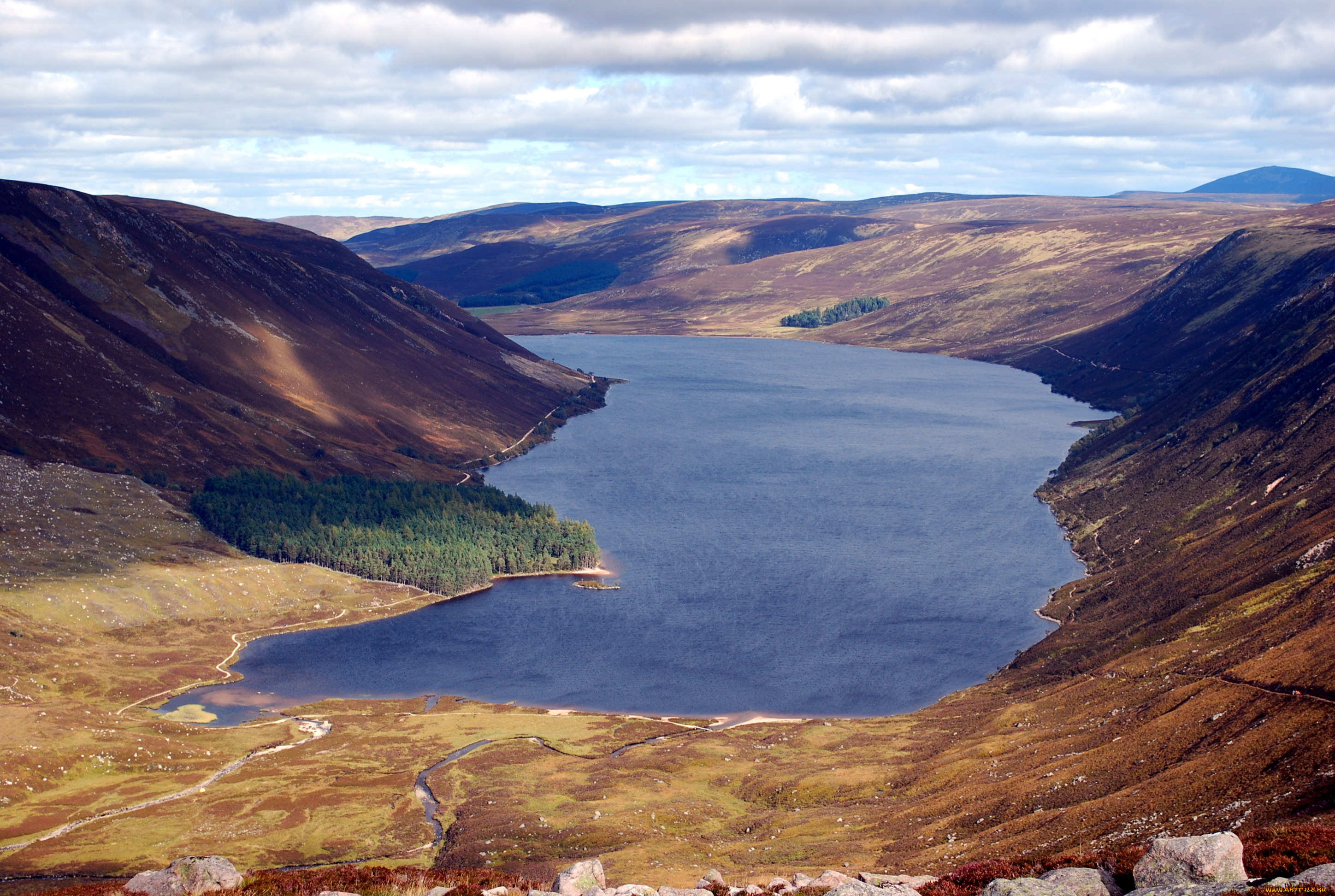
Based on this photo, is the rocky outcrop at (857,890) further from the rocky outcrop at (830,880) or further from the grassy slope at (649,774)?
the grassy slope at (649,774)

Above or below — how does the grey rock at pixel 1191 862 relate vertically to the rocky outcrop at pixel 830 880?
above

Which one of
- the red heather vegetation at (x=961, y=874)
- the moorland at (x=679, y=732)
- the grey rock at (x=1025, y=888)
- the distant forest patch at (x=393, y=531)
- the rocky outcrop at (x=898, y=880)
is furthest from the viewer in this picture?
the distant forest patch at (x=393, y=531)

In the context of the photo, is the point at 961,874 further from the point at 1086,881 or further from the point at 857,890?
the point at 857,890

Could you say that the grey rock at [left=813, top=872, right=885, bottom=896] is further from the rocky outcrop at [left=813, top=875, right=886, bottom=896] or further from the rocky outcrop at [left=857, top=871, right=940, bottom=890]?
the rocky outcrop at [left=857, top=871, right=940, bottom=890]

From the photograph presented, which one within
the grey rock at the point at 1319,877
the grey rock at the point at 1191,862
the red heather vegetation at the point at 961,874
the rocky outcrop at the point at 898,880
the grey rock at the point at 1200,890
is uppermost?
the grey rock at the point at 1319,877

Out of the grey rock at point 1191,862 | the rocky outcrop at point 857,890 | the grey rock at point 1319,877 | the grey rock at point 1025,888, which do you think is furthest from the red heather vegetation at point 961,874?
the rocky outcrop at point 857,890

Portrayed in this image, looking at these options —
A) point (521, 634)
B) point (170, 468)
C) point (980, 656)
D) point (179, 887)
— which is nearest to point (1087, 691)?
point (980, 656)

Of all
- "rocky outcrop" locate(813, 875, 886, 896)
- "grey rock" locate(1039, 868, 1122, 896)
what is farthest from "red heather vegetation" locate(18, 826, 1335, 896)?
"rocky outcrop" locate(813, 875, 886, 896)
